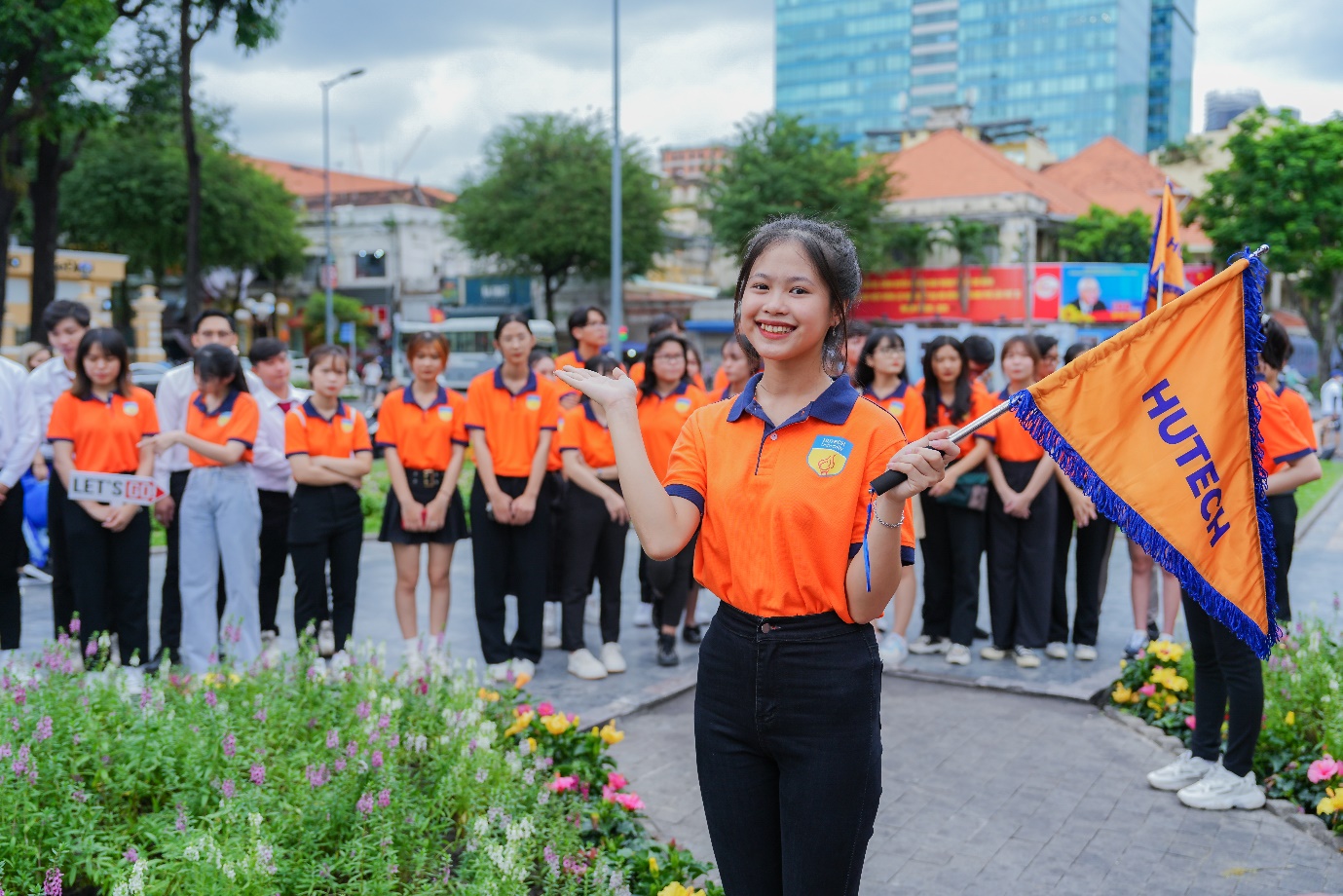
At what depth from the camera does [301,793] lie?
3.52 m

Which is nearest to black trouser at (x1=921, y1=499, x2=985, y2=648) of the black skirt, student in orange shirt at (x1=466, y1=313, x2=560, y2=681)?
student in orange shirt at (x1=466, y1=313, x2=560, y2=681)

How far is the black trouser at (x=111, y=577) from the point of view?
588cm

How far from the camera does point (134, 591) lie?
6.04 metres

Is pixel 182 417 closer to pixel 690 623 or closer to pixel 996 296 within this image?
pixel 690 623

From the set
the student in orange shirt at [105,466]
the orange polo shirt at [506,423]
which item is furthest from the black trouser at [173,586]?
the orange polo shirt at [506,423]

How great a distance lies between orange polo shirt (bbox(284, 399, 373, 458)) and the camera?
625cm

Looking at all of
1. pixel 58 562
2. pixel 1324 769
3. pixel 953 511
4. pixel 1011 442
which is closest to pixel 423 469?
pixel 58 562

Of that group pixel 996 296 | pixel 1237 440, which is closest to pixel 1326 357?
pixel 996 296

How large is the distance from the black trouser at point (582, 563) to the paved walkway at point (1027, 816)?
951mm

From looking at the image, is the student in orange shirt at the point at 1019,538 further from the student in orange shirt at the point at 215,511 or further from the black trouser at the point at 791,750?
the black trouser at the point at 791,750

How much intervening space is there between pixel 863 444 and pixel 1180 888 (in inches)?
100

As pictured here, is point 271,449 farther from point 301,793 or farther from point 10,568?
point 301,793

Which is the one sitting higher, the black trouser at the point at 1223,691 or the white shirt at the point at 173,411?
the white shirt at the point at 173,411

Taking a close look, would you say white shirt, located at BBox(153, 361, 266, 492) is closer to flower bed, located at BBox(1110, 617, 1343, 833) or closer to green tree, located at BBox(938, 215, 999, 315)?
flower bed, located at BBox(1110, 617, 1343, 833)
